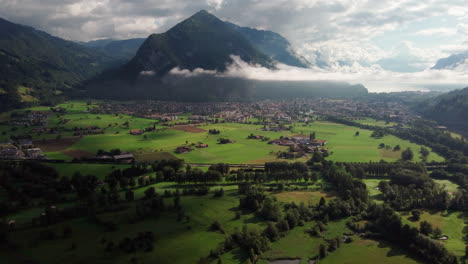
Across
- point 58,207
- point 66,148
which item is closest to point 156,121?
point 66,148

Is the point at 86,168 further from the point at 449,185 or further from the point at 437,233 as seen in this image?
the point at 449,185

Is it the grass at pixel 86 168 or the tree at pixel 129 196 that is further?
the grass at pixel 86 168

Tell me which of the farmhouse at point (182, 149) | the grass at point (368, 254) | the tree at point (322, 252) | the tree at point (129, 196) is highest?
the farmhouse at point (182, 149)

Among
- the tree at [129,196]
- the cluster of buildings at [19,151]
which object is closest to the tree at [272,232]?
the tree at [129,196]

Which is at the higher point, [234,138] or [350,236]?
[234,138]

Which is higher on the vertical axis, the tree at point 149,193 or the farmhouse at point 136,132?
the farmhouse at point 136,132

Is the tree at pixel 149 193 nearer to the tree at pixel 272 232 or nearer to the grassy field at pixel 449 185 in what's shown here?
the tree at pixel 272 232

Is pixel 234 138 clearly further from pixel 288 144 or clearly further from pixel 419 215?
pixel 419 215

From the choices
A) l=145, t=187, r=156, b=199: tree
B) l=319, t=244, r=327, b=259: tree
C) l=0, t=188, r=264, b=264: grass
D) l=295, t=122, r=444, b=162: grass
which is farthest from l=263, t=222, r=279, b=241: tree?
l=295, t=122, r=444, b=162: grass
